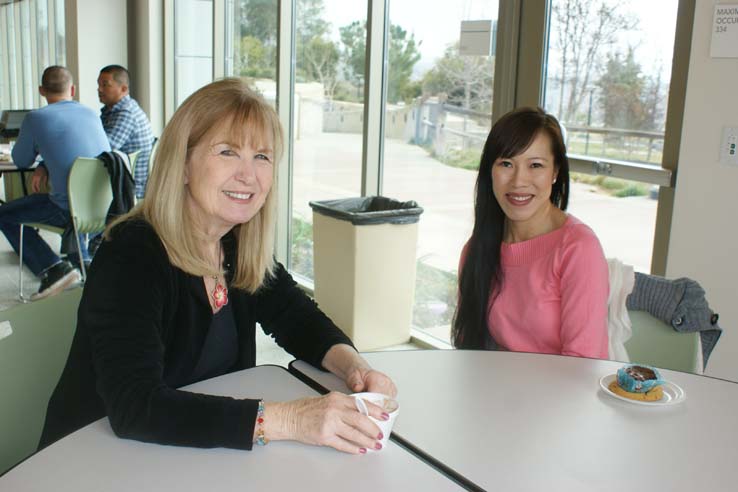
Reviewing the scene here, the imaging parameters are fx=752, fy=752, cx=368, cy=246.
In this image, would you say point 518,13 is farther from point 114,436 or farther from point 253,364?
point 114,436

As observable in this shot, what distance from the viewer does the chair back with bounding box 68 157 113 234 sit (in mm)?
4430

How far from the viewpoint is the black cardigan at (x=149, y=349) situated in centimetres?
128

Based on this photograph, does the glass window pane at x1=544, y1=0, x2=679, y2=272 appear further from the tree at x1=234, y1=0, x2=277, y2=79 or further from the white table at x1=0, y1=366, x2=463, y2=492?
the tree at x1=234, y1=0, x2=277, y2=79

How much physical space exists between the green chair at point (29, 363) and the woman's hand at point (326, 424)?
573 millimetres

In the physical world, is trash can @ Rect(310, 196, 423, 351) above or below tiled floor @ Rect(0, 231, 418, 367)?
above

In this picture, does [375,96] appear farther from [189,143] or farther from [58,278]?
[189,143]

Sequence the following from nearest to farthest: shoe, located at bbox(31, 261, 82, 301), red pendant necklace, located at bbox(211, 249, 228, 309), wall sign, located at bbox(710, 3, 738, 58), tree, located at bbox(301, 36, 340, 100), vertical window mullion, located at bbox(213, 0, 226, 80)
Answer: red pendant necklace, located at bbox(211, 249, 228, 309)
wall sign, located at bbox(710, 3, 738, 58)
tree, located at bbox(301, 36, 340, 100)
shoe, located at bbox(31, 261, 82, 301)
vertical window mullion, located at bbox(213, 0, 226, 80)

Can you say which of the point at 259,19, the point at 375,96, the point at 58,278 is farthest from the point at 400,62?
the point at 58,278

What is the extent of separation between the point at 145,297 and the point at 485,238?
45.3 inches

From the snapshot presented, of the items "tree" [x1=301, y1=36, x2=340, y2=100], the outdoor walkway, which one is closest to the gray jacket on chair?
the outdoor walkway

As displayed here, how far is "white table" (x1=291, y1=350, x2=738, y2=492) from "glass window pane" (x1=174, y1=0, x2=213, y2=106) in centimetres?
561

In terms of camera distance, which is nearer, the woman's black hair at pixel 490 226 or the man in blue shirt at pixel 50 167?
the woman's black hair at pixel 490 226

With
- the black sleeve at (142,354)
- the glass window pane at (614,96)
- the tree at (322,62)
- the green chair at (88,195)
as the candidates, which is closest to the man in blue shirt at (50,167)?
the green chair at (88,195)

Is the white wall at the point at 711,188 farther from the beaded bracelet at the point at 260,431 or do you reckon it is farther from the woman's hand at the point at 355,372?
the beaded bracelet at the point at 260,431
